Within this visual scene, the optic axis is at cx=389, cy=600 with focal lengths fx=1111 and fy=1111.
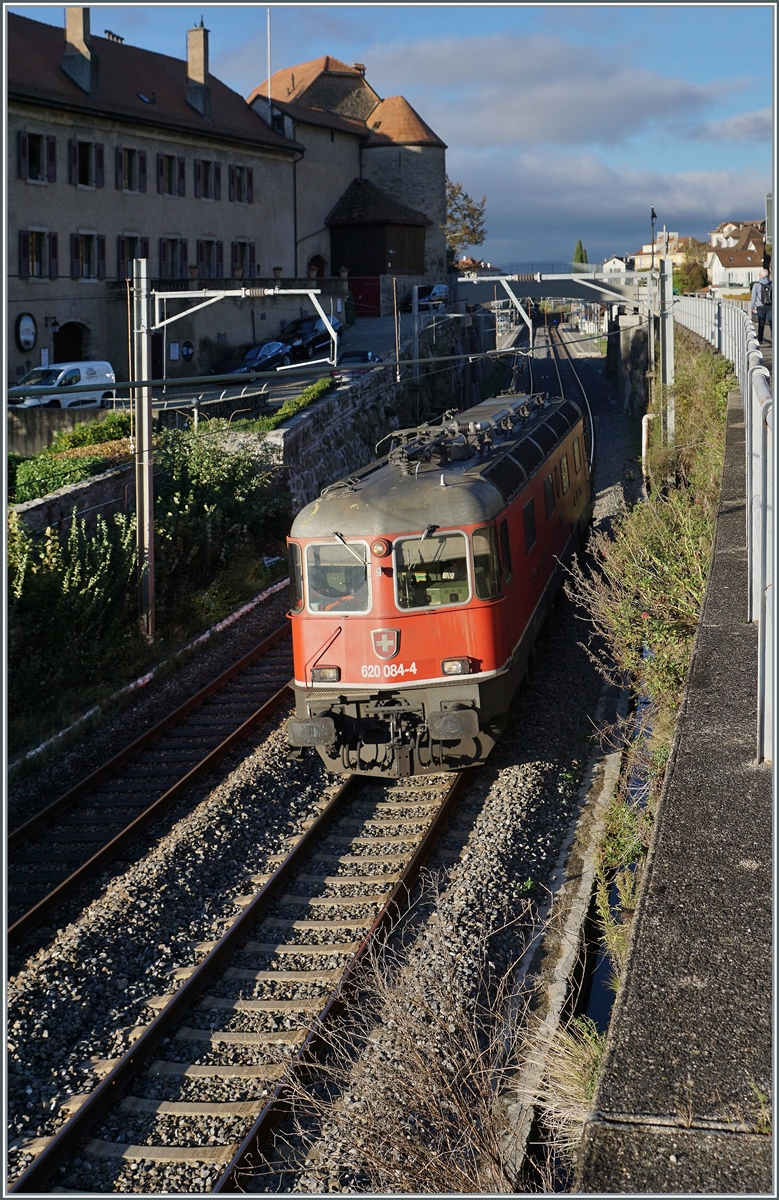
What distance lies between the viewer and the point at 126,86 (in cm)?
4141

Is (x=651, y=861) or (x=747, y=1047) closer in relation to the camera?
(x=747, y=1047)

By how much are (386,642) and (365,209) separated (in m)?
47.5

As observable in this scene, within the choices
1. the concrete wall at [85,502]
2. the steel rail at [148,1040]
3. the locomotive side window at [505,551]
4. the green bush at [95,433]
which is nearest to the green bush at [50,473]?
the concrete wall at [85,502]

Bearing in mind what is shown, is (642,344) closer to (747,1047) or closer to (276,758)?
(276,758)

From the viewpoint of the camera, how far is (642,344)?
41.7 meters

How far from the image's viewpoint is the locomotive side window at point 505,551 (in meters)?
12.1

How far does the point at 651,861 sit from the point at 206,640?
1208 cm

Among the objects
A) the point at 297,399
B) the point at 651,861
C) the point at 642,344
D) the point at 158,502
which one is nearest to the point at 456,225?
the point at 642,344

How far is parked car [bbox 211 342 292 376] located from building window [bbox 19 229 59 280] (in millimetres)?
6578

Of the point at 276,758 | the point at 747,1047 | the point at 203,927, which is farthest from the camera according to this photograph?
the point at 276,758

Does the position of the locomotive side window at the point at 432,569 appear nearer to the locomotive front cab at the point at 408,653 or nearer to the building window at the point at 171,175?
the locomotive front cab at the point at 408,653

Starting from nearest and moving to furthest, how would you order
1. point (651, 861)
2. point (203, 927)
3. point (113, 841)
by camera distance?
point (651, 861), point (203, 927), point (113, 841)

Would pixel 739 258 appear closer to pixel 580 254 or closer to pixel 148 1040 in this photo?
pixel 580 254

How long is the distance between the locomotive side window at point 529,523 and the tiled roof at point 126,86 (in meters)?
27.6
